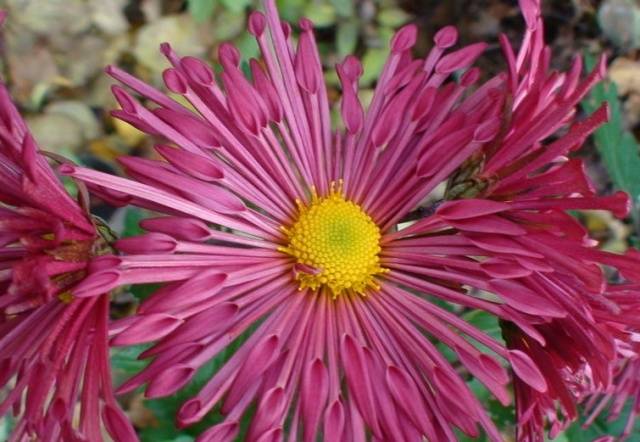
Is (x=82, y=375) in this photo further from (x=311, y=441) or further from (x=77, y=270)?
(x=311, y=441)

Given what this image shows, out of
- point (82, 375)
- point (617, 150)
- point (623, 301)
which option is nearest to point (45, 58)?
point (617, 150)

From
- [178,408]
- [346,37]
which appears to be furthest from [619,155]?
[346,37]

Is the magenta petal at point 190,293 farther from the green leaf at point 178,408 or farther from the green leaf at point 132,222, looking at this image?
the green leaf at point 132,222

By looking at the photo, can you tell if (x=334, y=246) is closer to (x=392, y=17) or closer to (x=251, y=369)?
(x=251, y=369)

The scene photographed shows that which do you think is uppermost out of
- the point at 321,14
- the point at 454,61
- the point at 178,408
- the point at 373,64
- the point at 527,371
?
the point at 321,14

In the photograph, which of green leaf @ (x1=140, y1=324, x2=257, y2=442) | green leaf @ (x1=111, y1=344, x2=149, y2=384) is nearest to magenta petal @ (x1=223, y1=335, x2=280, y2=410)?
green leaf @ (x1=140, y1=324, x2=257, y2=442)

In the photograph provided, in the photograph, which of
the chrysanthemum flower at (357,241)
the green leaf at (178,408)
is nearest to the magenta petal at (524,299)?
the chrysanthemum flower at (357,241)
